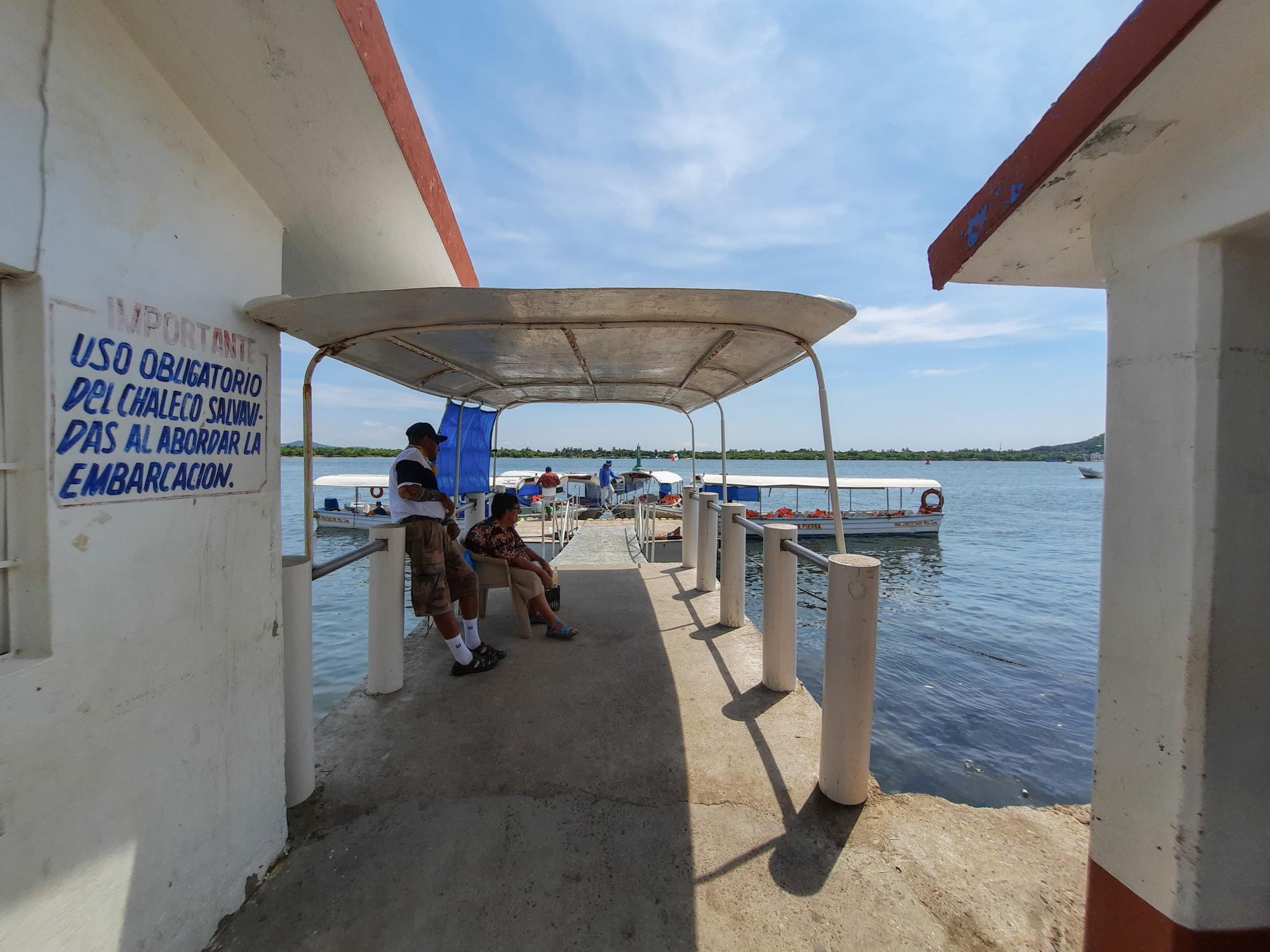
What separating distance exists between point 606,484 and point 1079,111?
23846mm

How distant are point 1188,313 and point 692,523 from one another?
5637 millimetres

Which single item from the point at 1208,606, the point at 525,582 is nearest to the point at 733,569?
the point at 525,582

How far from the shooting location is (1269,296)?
1393mm

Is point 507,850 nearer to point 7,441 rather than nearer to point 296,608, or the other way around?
point 296,608

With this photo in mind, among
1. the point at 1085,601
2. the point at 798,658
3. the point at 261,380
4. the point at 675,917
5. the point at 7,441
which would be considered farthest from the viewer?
the point at 1085,601

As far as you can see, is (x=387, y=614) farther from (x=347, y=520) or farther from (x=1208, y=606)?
(x=347, y=520)

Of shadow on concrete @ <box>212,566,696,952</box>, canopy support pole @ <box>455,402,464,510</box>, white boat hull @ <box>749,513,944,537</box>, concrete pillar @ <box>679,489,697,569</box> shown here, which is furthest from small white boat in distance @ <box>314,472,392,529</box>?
shadow on concrete @ <box>212,566,696,952</box>

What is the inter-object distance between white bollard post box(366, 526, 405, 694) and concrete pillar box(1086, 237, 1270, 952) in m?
3.46

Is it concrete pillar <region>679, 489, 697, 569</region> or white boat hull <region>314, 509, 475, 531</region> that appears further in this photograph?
white boat hull <region>314, 509, 475, 531</region>

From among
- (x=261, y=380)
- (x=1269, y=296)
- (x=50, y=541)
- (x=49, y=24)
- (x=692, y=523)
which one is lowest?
(x=692, y=523)

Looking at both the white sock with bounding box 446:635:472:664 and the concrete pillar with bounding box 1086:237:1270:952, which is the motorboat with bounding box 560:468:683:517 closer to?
the white sock with bounding box 446:635:472:664

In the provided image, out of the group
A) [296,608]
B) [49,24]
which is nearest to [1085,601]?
[296,608]

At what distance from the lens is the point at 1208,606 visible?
1381mm

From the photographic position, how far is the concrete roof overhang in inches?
68.5
